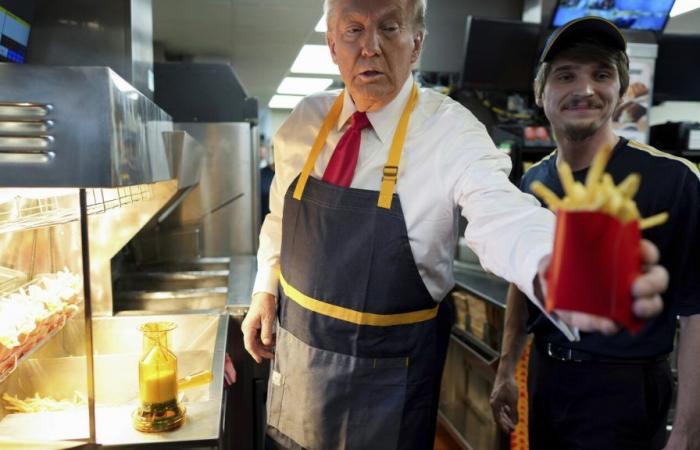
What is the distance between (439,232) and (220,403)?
730 millimetres

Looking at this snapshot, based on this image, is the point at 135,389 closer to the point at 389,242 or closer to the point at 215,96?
the point at 389,242

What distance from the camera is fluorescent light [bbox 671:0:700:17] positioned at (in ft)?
15.1

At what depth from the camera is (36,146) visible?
0.94 m

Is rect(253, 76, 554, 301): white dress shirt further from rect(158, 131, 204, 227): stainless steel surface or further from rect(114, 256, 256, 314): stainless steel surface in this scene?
rect(114, 256, 256, 314): stainless steel surface

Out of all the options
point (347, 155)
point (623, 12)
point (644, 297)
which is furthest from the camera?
point (623, 12)

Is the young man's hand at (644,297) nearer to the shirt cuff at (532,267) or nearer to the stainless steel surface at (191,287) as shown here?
the shirt cuff at (532,267)

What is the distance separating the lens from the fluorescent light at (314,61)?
266 inches

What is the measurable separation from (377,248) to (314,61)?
6.69m

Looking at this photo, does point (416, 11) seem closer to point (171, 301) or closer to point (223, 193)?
point (171, 301)

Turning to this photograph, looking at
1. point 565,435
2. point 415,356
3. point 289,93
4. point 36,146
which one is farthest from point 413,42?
point 289,93

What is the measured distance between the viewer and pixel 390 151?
1350mm

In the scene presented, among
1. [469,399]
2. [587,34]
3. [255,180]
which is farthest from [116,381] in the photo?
[469,399]

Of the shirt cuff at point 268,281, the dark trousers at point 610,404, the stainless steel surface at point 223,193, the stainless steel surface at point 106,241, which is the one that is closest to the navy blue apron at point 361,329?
the shirt cuff at point 268,281

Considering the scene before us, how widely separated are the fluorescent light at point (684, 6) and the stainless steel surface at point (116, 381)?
15.7ft
